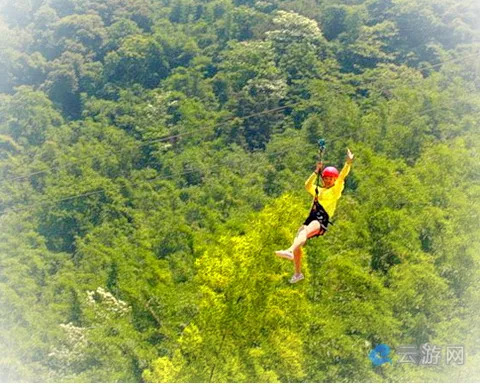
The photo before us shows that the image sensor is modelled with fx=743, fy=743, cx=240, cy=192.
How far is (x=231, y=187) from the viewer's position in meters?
42.2

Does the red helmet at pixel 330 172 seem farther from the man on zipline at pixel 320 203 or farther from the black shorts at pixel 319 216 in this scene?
the black shorts at pixel 319 216

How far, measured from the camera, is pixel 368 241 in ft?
77.4

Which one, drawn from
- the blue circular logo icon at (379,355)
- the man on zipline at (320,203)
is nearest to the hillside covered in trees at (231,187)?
the blue circular logo icon at (379,355)

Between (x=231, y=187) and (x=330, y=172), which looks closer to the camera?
(x=330, y=172)

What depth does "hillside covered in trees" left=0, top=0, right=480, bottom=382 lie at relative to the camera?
715 inches

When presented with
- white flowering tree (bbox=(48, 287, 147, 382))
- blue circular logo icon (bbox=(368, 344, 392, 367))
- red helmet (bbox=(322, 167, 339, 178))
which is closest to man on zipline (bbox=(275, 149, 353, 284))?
red helmet (bbox=(322, 167, 339, 178))

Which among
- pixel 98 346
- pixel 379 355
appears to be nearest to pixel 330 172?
pixel 379 355

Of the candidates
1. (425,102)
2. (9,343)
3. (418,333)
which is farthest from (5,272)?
(425,102)

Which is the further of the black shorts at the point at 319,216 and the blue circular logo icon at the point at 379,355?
the blue circular logo icon at the point at 379,355

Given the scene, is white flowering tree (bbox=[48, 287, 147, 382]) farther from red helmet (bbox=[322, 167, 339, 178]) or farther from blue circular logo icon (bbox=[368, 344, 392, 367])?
red helmet (bbox=[322, 167, 339, 178])

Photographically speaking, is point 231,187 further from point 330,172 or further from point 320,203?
point 330,172

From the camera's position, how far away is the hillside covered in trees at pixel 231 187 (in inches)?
715

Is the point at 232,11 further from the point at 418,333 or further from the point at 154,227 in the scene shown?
the point at 418,333

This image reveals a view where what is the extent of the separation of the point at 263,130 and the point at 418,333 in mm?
36655
